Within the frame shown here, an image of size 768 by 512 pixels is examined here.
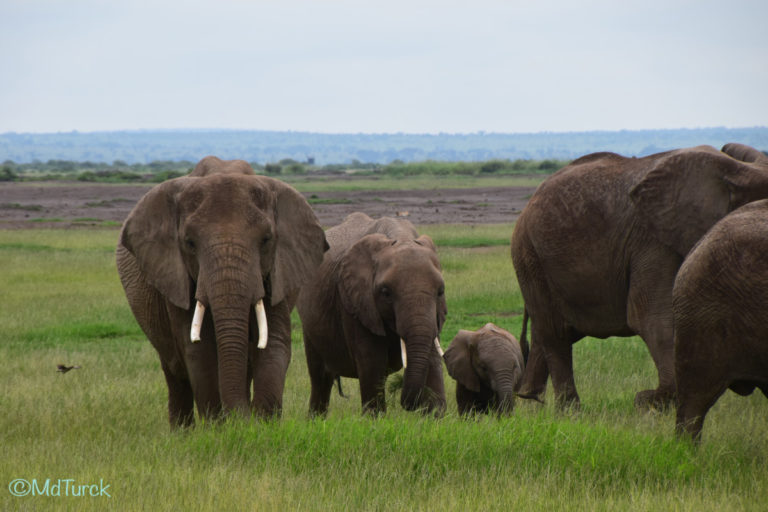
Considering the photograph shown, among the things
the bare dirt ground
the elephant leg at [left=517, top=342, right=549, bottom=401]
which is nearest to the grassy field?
the elephant leg at [left=517, top=342, right=549, bottom=401]

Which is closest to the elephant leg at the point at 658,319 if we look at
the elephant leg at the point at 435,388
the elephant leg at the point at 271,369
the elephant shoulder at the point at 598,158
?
the elephant shoulder at the point at 598,158

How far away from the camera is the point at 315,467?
6465 millimetres

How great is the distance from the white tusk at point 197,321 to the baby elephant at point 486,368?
9.37ft

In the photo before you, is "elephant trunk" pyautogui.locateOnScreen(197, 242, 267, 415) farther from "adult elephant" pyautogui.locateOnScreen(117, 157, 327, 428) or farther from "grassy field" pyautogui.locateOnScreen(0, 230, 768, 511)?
"grassy field" pyautogui.locateOnScreen(0, 230, 768, 511)

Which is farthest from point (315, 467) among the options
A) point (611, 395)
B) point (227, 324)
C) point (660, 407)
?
point (611, 395)

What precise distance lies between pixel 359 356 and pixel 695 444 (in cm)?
273

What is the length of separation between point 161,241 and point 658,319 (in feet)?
13.0

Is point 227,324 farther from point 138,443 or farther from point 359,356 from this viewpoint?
point 359,356

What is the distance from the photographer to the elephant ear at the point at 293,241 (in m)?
7.38

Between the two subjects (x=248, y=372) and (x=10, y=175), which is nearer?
(x=248, y=372)

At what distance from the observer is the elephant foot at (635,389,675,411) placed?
829cm

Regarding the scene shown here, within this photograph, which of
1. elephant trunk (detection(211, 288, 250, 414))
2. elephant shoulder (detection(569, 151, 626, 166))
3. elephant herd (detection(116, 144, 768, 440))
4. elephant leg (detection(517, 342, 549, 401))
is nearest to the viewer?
elephant herd (detection(116, 144, 768, 440))

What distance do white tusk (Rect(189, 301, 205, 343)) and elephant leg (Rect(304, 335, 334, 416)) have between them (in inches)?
110

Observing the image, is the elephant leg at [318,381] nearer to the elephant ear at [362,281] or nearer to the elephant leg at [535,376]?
the elephant ear at [362,281]
